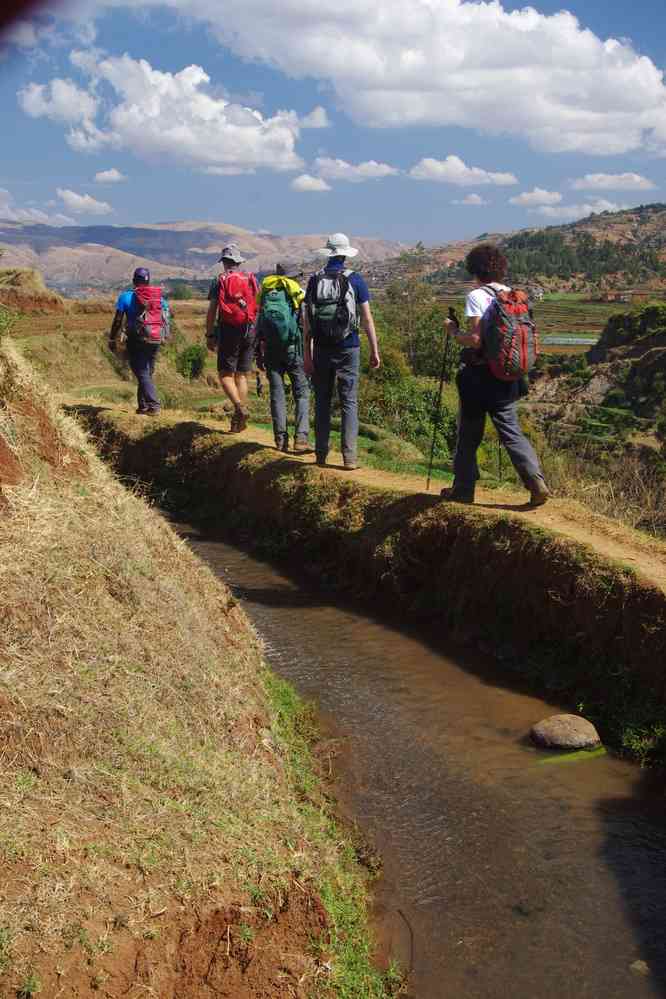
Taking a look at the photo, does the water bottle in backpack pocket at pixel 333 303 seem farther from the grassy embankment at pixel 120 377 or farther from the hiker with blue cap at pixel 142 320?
the hiker with blue cap at pixel 142 320

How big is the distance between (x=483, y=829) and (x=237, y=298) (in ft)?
21.5

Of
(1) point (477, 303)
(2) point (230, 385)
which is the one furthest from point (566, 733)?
(2) point (230, 385)

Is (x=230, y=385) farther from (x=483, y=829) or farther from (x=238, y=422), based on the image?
(x=483, y=829)

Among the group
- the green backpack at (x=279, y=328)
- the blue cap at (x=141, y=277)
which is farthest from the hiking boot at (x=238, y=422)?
the blue cap at (x=141, y=277)

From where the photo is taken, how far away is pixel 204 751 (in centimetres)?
454

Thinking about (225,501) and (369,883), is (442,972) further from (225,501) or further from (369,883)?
(225,501)

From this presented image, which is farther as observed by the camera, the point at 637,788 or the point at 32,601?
the point at 637,788

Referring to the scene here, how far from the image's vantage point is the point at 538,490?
7602 mm

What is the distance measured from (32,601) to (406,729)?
2692 mm

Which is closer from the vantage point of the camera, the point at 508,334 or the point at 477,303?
the point at 508,334

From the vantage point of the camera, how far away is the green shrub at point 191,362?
20.8m

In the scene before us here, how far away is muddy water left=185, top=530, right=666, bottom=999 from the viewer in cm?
425

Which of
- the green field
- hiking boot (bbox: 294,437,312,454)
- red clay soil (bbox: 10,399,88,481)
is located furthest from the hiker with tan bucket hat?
the green field

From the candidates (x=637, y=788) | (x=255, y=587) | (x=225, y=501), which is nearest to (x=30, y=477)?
(x=255, y=587)
